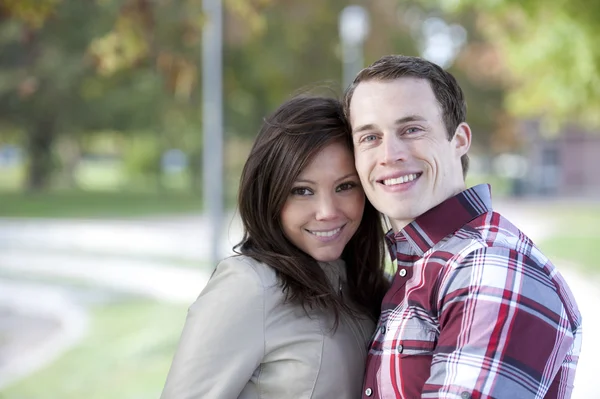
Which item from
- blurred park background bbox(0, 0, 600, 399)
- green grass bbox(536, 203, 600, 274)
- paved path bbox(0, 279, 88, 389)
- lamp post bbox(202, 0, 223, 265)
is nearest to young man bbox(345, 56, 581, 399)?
blurred park background bbox(0, 0, 600, 399)

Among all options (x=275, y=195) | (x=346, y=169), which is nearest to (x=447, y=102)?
(x=346, y=169)

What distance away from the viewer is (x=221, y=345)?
2221 mm

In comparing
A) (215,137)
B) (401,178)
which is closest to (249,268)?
(401,178)

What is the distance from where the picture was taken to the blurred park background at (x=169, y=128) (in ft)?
23.1

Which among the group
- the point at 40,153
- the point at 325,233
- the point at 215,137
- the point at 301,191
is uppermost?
the point at 40,153

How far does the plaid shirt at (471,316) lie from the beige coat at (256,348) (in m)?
0.17

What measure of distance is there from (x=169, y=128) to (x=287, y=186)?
32.8 meters

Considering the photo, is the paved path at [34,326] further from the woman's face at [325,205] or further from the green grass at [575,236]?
the green grass at [575,236]

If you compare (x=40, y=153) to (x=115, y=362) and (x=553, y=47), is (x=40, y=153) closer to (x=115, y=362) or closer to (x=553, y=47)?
(x=553, y=47)

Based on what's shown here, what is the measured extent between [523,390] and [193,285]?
34.2 ft

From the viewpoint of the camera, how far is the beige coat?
2219mm

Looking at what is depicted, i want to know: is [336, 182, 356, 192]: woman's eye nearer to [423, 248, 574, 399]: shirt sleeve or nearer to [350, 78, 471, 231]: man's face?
[350, 78, 471, 231]: man's face

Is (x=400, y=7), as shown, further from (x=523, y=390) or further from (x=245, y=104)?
(x=523, y=390)

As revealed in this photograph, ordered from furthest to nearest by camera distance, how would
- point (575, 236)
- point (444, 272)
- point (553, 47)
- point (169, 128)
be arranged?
1. point (169, 128)
2. point (575, 236)
3. point (553, 47)
4. point (444, 272)
